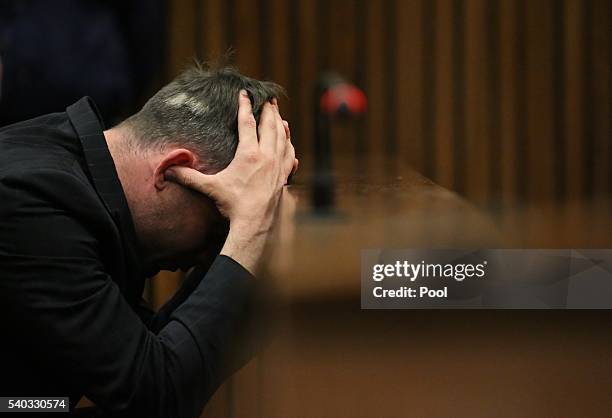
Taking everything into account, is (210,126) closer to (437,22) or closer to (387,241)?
(387,241)

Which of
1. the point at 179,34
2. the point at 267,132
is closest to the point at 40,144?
the point at 267,132

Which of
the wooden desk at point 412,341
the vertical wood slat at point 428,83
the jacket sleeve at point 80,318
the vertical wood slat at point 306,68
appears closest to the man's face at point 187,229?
the jacket sleeve at point 80,318

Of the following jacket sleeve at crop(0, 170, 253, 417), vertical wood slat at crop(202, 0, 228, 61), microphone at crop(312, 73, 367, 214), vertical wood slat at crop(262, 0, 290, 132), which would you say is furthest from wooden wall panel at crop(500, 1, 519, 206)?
jacket sleeve at crop(0, 170, 253, 417)

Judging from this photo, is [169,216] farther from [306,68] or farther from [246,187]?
[306,68]

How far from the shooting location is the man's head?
3.06 feet

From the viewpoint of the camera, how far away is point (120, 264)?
0.91 metres

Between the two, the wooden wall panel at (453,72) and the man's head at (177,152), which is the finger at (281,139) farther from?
the wooden wall panel at (453,72)

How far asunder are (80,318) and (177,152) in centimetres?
21

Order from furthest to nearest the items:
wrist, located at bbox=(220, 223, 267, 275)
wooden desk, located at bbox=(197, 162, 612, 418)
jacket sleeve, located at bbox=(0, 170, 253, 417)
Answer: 1. wooden desk, located at bbox=(197, 162, 612, 418)
2. wrist, located at bbox=(220, 223, 267, 275)
3. jacket sleeve, located at bbox=(0, 170, 253, 417)

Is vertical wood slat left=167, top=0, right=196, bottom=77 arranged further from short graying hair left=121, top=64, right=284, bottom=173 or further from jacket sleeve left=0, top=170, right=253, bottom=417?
jacket sleeve left=0, top=170, right=253, bottom=417

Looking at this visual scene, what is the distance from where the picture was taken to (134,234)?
930 mm

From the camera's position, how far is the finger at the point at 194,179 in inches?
36.3

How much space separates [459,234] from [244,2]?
19.9 inches

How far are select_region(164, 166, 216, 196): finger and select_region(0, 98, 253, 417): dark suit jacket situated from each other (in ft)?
0.20
